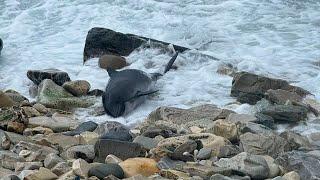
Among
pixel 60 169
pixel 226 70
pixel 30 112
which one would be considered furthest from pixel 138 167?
pixel 226 70

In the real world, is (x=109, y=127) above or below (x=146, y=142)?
below

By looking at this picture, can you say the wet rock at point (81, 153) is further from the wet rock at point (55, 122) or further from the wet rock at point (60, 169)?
the wet rock at point (55, 122)

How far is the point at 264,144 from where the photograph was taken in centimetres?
534

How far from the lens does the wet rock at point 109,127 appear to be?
20.0ft

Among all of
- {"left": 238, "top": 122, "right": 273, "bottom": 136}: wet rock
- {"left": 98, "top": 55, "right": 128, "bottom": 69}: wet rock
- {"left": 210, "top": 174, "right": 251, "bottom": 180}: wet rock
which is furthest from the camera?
{"left": 98, "top": 55, "right": 128, "bottom": 69}: wet rock

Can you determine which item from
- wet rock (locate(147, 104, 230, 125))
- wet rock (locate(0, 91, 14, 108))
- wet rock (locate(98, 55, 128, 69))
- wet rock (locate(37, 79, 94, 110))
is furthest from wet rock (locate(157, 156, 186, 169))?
wet rock (locate(98, 55, 128, 69))

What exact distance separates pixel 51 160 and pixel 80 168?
431 mm

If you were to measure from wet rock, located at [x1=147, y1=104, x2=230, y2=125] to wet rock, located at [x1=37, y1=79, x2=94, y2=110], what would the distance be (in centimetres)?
97

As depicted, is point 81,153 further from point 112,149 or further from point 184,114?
point 184,114

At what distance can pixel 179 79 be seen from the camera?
27.0 ft

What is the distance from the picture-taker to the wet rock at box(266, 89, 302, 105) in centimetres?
695

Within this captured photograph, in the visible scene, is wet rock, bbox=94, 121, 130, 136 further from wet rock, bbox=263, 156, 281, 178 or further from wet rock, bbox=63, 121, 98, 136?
wet rock, bbox=263, 156, 281, 178

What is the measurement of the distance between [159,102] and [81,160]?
2767 mm

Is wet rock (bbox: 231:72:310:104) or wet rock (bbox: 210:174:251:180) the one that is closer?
wet rock (bbox: 210:174:251:180)
